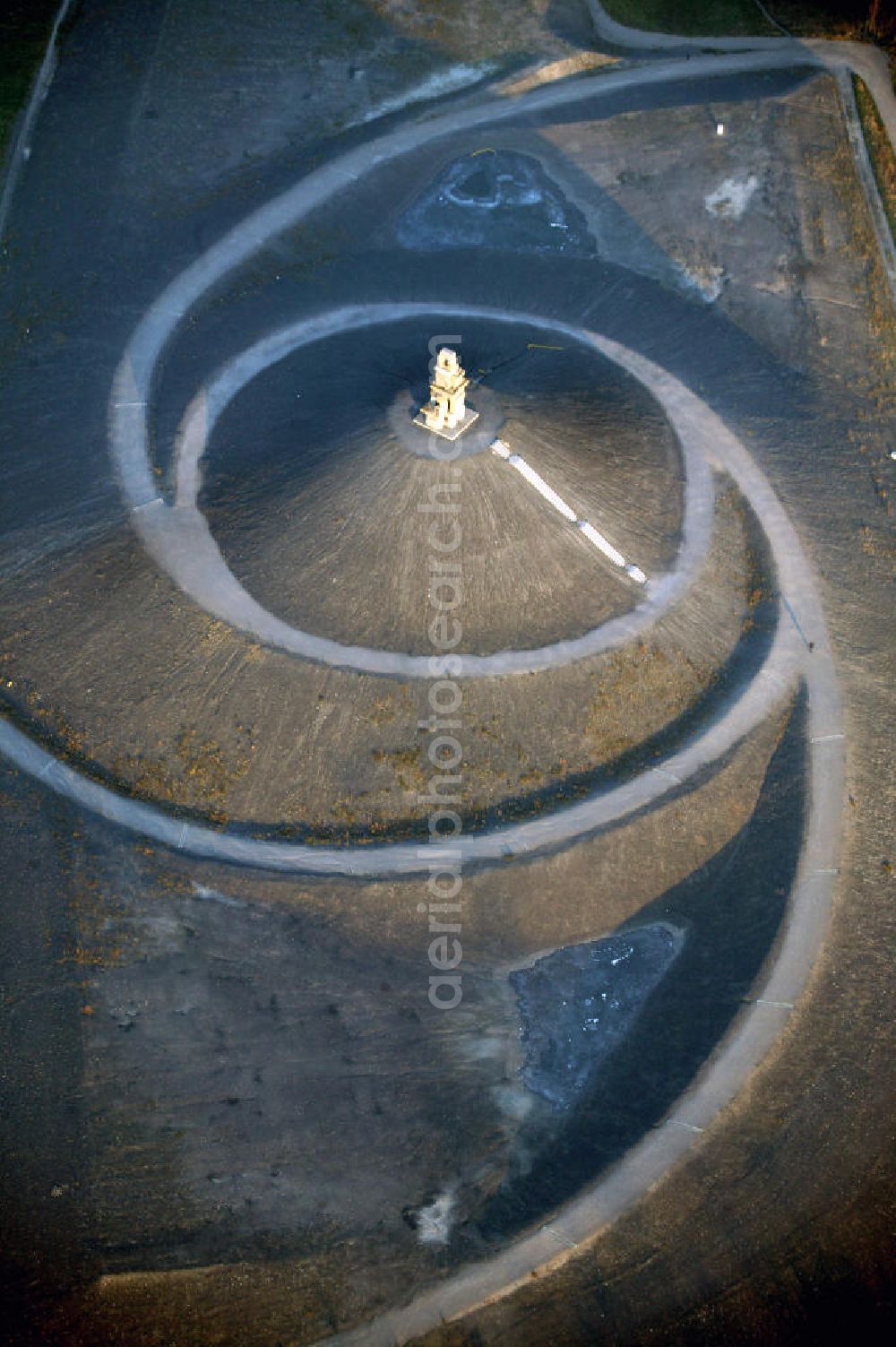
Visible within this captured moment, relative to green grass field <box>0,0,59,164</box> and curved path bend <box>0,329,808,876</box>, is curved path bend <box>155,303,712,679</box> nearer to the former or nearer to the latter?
curved path bend <box>0,329,808,876</box>

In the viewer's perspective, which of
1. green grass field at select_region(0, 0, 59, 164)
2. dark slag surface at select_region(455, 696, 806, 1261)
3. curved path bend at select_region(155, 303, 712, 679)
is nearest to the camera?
dark slag surface at select_region(455, 696, 806, 1261)

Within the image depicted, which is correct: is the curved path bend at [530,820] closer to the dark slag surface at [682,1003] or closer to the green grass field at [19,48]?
the dark slag surface at [682,1003]

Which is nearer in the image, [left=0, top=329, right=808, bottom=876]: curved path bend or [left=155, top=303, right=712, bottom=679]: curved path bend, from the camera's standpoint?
[left=0, top=329, right=808, bottom=876]: curved path bend

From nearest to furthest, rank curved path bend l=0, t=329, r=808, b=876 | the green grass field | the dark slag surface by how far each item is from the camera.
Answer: the dark slag surface
curved path bend l=0, t=329, r=808, b=876
the green grass field

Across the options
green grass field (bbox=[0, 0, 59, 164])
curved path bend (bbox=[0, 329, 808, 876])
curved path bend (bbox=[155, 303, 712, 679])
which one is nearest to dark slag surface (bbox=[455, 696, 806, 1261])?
curved path bend (bbox=[0, 329, 808, 876])

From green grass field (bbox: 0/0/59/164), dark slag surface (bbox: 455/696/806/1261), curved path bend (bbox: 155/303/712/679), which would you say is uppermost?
green grass field (bbox: 0/0/59/164)

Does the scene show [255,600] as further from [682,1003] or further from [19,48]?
[19,48]

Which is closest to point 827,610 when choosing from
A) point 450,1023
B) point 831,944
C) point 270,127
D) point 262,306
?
point 831,944

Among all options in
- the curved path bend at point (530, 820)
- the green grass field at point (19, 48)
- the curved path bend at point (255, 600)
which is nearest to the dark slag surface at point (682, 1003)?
the curved path bend at point (530, 820)
